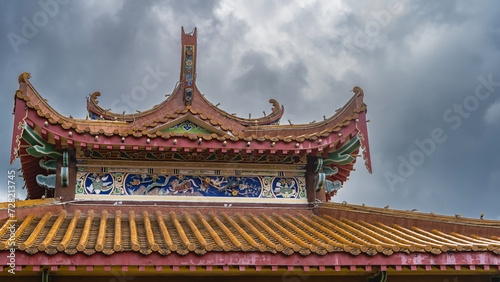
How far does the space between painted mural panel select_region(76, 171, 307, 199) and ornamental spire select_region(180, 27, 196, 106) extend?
1.99 metres

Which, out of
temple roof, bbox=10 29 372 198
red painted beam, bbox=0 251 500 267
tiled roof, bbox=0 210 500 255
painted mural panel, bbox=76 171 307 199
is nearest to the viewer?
red painted beam, bbox=0 251 500 267

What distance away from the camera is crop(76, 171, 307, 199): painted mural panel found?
34.5 feet

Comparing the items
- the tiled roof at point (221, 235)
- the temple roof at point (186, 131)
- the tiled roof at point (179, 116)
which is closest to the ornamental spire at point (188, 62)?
the temple roof at point (186, 131)

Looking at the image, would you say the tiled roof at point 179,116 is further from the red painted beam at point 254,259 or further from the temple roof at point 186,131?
the red painted beam at point 254,259

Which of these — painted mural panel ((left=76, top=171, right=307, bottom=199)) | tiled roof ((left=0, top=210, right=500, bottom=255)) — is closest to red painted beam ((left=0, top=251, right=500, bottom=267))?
tiled roof ((left=0, top=210, right=500, bottom=255))

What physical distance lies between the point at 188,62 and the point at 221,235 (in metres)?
4.57

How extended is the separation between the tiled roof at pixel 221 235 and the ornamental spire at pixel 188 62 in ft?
9.99

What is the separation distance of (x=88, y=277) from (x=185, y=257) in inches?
74.0

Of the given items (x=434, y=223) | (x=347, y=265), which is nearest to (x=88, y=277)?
(x=347, y=265)

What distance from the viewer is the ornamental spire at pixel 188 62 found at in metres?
11.5

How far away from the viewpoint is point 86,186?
10484 mm

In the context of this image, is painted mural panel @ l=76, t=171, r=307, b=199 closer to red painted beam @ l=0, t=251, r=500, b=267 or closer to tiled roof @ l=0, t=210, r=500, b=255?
tiled roof @ l=0, t=210, r=500, b=255

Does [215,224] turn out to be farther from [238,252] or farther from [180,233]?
[238,252]

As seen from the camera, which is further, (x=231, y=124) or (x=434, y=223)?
(x=231, y=124)
